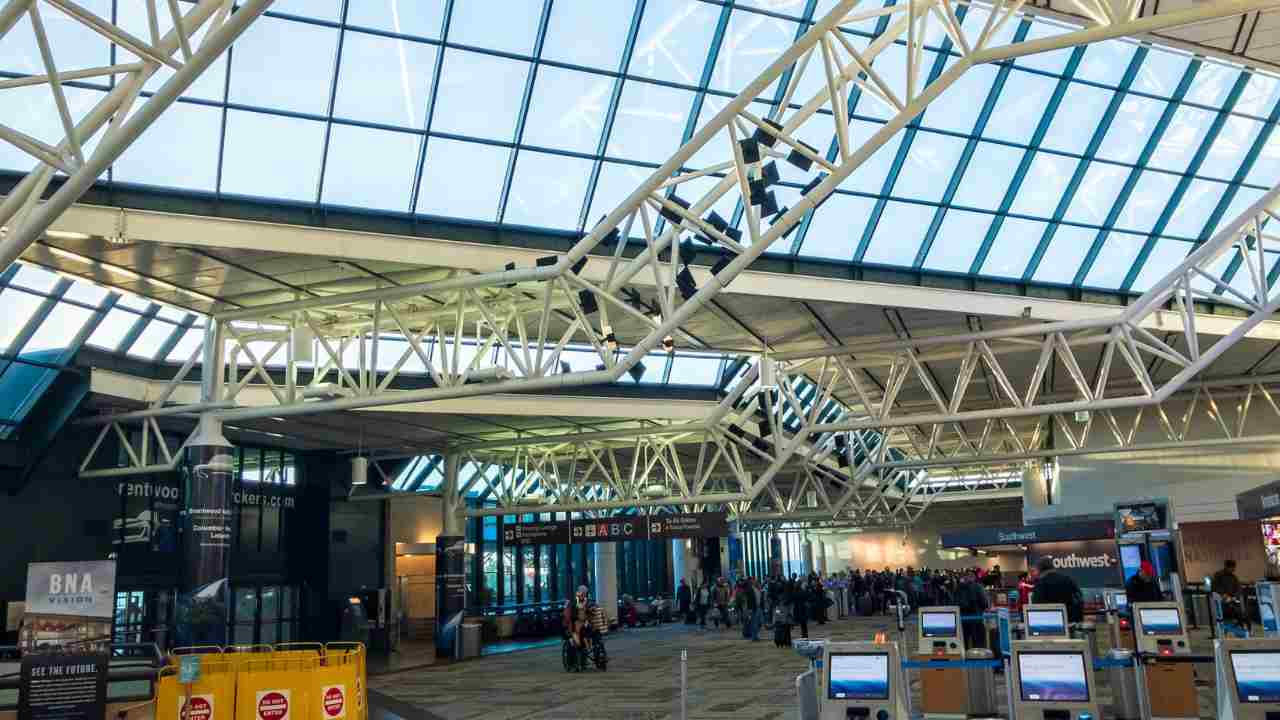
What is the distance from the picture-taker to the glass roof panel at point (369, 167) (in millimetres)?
17277

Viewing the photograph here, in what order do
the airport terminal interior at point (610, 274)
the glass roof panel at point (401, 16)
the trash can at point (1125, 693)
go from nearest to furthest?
the airport terminal interior at point (610, 274), the trash can at point (1125, 693), the glass roof panel at point (401, 16)

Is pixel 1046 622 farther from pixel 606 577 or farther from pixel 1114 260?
pixel 606 577

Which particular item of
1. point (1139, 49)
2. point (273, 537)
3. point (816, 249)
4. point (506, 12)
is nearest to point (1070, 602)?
point (816, 249)

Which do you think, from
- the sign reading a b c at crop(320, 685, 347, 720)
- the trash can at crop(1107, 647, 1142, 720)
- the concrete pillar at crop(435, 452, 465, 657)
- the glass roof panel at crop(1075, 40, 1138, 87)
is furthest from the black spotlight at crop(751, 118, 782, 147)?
the concrete pillar at crop(435, 452, 465, 657)

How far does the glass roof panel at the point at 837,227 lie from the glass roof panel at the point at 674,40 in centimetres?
365

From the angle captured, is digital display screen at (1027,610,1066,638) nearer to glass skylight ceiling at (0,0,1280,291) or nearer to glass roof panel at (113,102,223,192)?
glass skylight ceiling at (0,0,1280,291)

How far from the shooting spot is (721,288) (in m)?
16.1

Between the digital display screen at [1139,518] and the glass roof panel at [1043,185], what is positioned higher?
the glass roof panel at [1043,185]

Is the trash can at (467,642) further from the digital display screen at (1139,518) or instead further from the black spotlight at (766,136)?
the black spotlight at (766,136)

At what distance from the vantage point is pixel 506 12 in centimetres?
1681

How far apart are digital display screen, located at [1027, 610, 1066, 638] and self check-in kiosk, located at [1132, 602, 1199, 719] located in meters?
0.93

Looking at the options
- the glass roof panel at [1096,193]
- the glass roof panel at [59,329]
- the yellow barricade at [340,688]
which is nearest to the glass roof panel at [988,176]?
the glass roof panel at [1096,193]

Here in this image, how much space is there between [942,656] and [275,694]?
29.3ft

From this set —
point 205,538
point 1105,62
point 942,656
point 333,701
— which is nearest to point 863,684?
point 942,656
